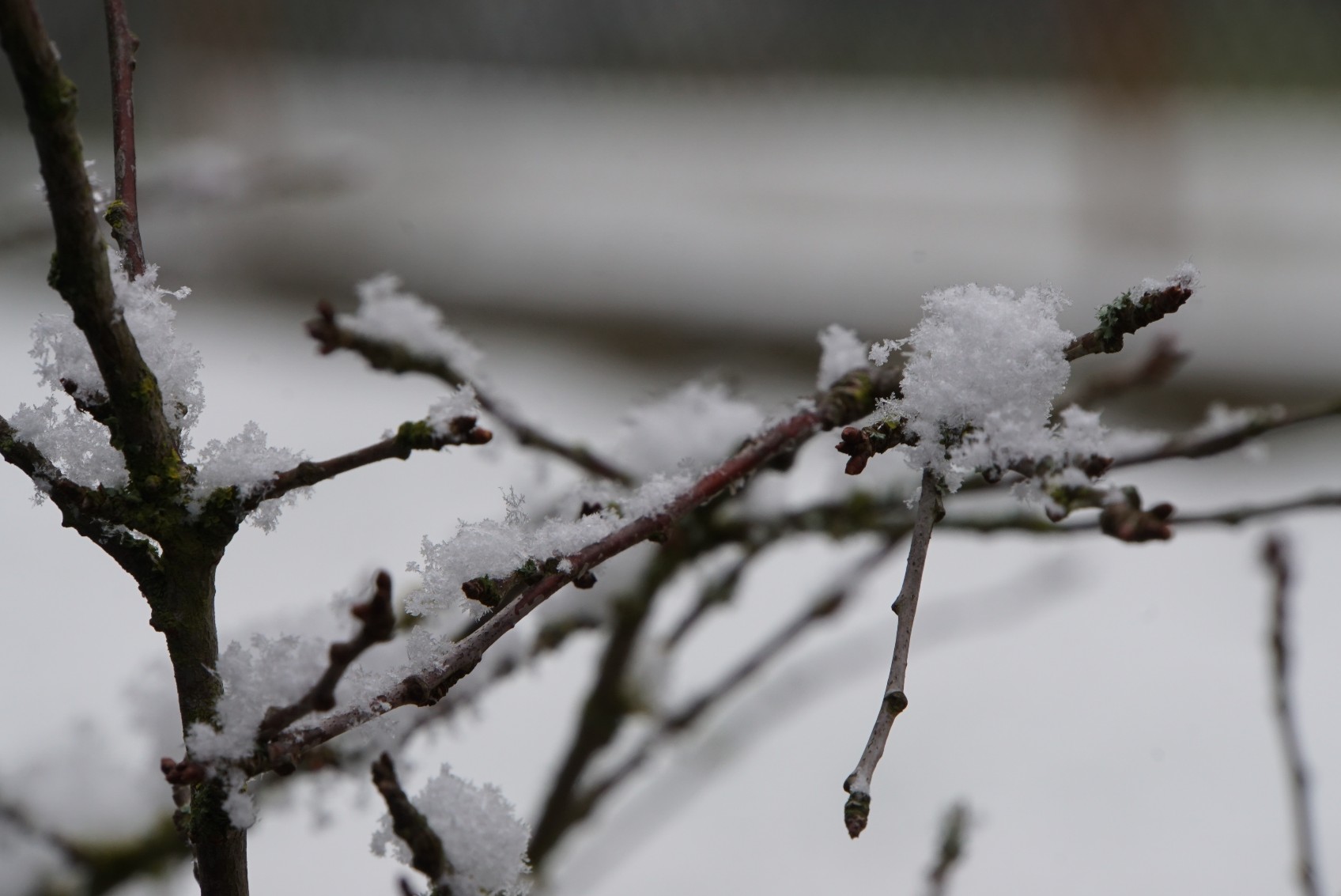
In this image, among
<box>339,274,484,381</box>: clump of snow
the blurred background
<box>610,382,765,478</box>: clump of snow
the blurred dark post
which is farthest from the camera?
the blurred dark post

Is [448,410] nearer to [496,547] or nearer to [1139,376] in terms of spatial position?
[496,547]

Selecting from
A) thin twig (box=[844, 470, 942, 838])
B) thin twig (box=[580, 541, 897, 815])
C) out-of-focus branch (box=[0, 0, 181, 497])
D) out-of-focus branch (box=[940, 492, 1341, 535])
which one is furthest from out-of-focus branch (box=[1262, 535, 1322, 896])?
out-of-focus branch (box=[0, 0, 181, 497])

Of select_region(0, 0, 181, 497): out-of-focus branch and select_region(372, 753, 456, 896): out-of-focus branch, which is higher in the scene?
select_region(0, 0, 181, 497): out-of-focus branch

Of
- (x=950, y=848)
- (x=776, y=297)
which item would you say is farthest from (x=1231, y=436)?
(x=776, y=297)

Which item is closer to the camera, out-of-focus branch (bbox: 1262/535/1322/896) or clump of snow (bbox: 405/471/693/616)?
clump of snow (bbox: 405/471/693/616)

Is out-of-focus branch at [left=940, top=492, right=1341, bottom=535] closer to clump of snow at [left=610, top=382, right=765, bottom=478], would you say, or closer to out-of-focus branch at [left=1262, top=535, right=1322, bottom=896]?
out-of-focus branch at [left=1262, top=535, right=1322, bottom=896]

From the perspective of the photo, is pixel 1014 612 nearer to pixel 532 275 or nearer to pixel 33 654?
pixel 33 654

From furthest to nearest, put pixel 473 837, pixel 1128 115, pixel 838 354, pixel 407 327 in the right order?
pixel 1128 115, pixel 407 327, pixel 838 354, pixel 473 837

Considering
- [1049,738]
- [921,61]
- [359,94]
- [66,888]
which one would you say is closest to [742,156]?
[921,61]
